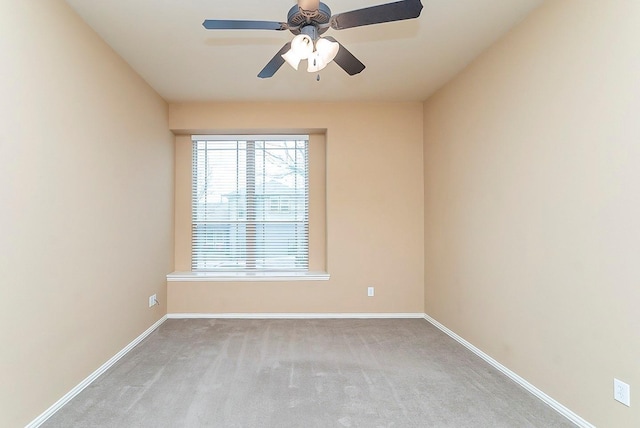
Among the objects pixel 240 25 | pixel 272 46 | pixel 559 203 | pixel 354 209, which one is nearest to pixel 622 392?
pixel 559 203

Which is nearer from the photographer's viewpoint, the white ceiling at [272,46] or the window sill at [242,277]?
the white ceiling at [272,46]

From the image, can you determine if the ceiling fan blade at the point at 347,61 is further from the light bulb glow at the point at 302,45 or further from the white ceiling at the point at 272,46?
the white ceiling at the point at 272,46

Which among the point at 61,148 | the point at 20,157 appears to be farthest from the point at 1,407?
the point at 61,148

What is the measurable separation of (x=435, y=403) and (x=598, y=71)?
2.33m

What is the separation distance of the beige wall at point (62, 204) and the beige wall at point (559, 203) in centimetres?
334

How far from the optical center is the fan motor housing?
1794 millimetres

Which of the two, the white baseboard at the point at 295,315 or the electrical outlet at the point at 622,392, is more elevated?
the electrical outlet at the point at 622,392

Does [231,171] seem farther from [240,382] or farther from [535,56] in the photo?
[535,56]

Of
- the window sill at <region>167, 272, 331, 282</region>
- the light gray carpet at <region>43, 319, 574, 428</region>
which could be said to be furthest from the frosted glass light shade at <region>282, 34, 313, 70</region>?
the window sill at <region>167, 272, 331, 282</region>

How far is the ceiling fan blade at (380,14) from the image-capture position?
1654 mm

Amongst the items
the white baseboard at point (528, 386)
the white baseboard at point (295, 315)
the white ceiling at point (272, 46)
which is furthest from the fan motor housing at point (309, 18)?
the white baseboard at point (295, 315)

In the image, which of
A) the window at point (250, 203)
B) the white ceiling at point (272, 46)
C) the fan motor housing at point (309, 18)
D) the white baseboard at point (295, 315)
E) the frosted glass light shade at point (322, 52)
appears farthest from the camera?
the window at point (250, 203)

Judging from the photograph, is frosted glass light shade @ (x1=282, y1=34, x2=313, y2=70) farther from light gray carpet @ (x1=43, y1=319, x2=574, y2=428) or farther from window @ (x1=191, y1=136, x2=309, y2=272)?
window @ (x1=191, y1=136, x2=309, y2=272)

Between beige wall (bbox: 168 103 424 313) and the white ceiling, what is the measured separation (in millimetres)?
258
